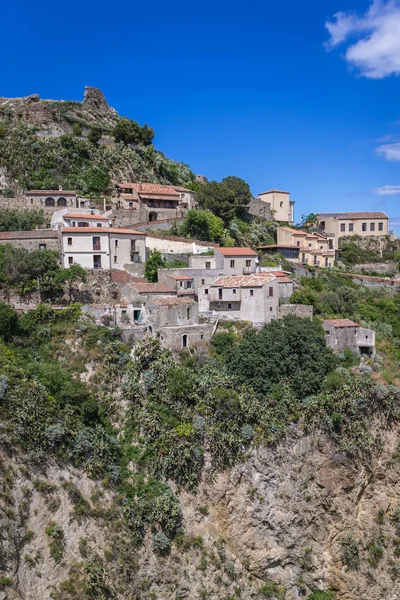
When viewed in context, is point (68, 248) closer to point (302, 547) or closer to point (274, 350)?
point (274, 350)

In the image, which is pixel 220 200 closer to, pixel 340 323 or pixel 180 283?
pixel 180 283

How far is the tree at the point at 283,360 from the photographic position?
1357 inches

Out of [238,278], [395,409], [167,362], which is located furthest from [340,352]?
[167,362]

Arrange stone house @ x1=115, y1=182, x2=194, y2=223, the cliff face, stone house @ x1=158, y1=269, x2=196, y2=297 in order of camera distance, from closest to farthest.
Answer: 1. the cliff face
2. stone house @ x1=158, y1=269, x2=196, y2=297
3. stone house @ x1=115, y1=182, x2=194, y2=223

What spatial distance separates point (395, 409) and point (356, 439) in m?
4.18

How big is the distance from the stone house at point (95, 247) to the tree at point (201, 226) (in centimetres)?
977

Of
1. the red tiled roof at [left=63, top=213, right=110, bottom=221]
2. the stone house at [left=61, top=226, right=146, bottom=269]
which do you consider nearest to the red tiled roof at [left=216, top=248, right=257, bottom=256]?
the stone house at [left=61, top=226, right=146, bottom=269]

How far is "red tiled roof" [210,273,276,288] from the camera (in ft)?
132

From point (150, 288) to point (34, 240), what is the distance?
11.2 metres

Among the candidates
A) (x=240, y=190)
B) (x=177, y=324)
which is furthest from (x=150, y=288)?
(x=240, y=190)

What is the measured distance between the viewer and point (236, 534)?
31.2 m

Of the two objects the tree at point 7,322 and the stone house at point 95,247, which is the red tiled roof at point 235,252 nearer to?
the stone house at point 95,247

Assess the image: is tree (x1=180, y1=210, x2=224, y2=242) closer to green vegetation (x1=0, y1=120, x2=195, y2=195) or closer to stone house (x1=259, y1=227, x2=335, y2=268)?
stone house (x1=259, y1=227, x2=335, y2=268)

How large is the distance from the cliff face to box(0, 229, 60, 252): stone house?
20.5 metres
